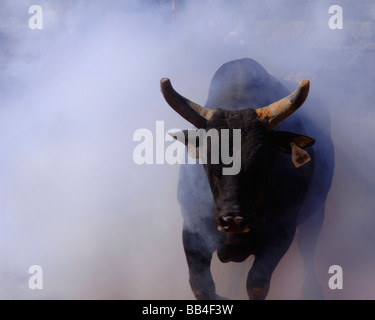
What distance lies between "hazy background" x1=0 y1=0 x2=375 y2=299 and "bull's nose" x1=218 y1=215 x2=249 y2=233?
1708 mm

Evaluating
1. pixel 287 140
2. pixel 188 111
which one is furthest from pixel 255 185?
pixel 188 111

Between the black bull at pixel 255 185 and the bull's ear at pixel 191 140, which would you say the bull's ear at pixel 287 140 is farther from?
the bull's ear at pixel 191 140

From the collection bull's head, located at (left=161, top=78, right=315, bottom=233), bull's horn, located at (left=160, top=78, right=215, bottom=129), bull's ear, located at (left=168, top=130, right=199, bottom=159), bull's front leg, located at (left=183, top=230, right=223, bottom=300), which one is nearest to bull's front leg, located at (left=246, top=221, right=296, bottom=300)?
bull's front leg, located at (left=183, top=230, right=223, bottom=300)

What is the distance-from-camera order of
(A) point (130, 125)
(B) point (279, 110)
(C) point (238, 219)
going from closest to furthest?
(C) point (238, 219) → (B) point (279, 110) → (A) point (130, 125)

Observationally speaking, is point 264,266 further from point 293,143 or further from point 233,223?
point 293,143

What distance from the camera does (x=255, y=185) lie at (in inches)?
143

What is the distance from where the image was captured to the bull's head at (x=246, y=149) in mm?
3521

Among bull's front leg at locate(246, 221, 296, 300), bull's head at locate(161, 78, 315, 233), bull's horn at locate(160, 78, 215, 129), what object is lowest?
bull's front leg at locate(246, 221, 296, 300)

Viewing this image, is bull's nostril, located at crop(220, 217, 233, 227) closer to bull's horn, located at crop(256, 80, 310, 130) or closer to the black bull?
the black bull

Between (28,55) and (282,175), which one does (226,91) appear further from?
(28,55)

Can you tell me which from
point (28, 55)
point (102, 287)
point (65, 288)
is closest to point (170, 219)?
point (102, 287)

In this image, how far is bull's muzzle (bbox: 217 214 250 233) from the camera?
346 centimetres

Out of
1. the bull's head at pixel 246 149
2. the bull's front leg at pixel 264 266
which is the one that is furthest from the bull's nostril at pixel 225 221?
the bull's front leg at pixel 264 266

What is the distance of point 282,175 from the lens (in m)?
4.23
